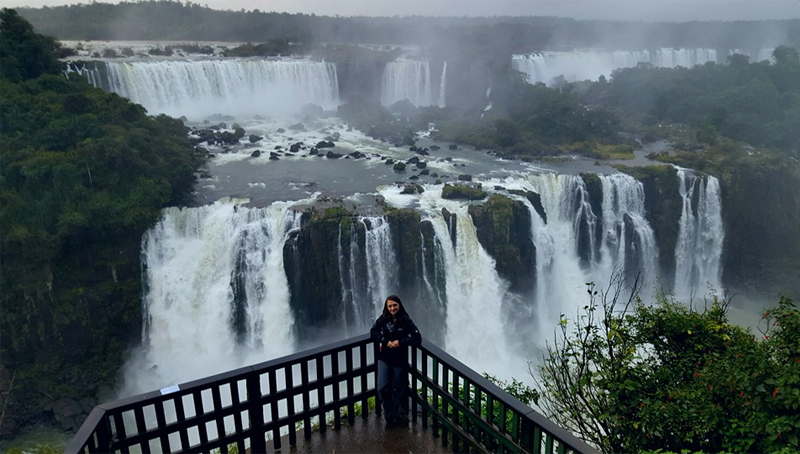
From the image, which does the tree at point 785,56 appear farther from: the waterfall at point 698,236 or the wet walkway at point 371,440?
the wet walkway at point 371,440

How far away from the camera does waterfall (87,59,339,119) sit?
85.3 feet

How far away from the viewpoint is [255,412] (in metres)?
3.93

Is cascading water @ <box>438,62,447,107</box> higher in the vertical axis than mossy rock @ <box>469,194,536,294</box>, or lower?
higher

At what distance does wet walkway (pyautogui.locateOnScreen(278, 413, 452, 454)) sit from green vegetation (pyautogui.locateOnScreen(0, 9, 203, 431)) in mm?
12189

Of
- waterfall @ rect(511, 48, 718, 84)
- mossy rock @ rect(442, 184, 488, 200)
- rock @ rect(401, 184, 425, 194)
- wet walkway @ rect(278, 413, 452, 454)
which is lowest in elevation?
mossy rock @ rect(442, 184, 488, 200)

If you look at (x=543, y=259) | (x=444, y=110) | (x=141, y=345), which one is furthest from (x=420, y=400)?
(x=444, y=110)

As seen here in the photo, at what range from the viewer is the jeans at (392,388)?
4.33 meters

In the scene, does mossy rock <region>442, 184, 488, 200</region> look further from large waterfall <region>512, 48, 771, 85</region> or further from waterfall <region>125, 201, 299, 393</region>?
large waterfall <region>512, 48, 771, 85</region>

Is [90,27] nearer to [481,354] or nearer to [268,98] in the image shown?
[268,98]

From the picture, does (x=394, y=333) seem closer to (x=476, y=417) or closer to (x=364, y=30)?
(x=476, y=417)

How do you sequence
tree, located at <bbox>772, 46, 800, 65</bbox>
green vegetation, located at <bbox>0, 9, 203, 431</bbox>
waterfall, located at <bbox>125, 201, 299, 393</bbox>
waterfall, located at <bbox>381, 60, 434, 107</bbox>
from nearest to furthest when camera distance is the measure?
green vegetation, located at <bbox>0, 9, 203, 431</bbox> → waterfall, located at <bbox>125, 201, 299, 393</bbox> → tree, located at <bbox>772, 46, 800, 65</bbox> → waterfall, located at <bbox>381, 60, 434, 107</bbox>

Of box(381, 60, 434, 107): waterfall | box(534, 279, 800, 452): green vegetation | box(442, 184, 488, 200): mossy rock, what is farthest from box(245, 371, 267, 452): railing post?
box(381, 60, 434, 107): waterfall

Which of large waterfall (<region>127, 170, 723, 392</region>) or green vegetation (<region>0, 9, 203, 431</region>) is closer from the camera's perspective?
green vegetation (<region>0, 9, 203, 431</region>)

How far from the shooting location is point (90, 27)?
45.3 meters
